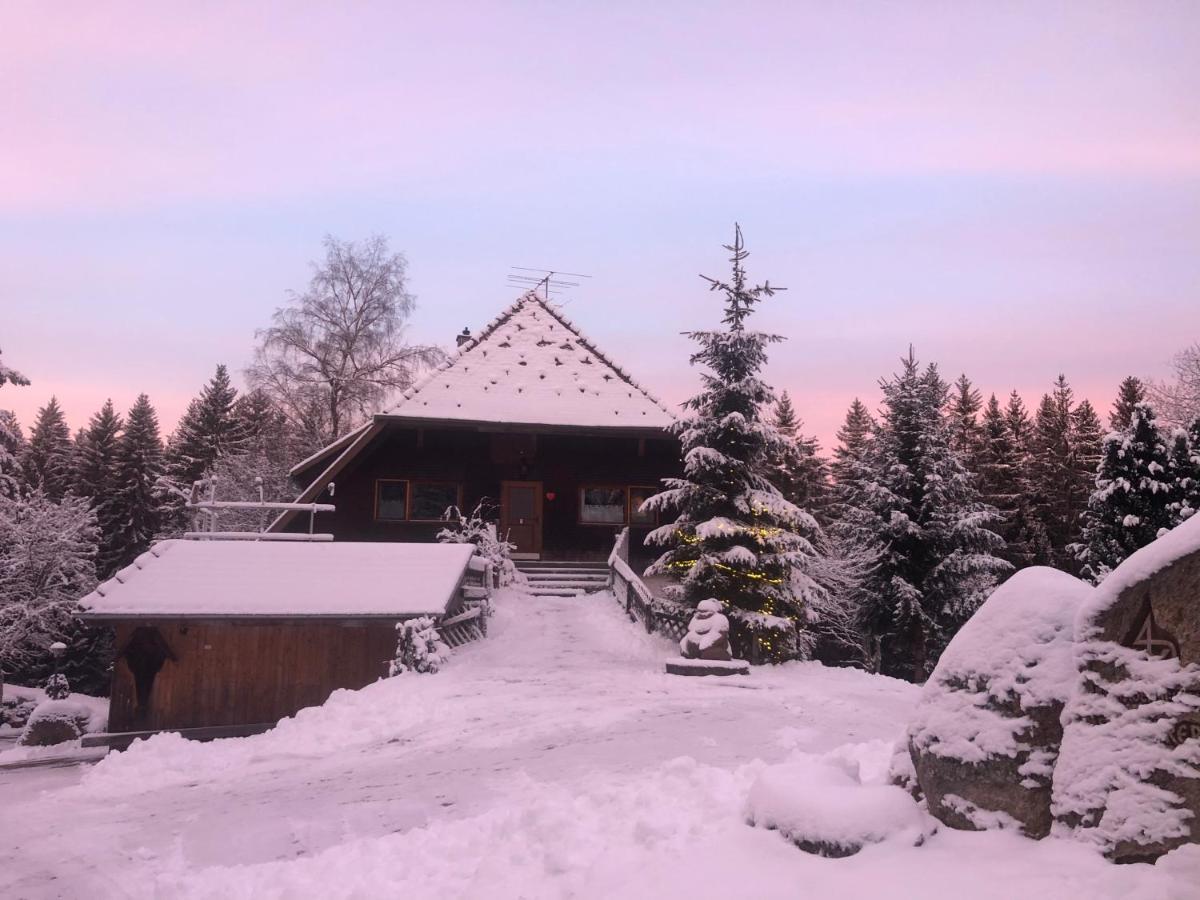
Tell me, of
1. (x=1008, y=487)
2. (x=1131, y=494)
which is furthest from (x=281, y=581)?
(x=1008, y=487)

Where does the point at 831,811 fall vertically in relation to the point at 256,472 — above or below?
below

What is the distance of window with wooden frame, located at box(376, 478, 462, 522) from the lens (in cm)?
2366

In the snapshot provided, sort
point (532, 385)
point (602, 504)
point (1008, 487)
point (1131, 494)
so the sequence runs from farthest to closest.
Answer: point (1008, 487) → point (532, 385) → point (602, 504) → point (1131, 494)

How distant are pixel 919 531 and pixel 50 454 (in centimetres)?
5119

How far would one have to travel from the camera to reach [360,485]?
23500 millimetres

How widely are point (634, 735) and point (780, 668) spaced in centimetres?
582

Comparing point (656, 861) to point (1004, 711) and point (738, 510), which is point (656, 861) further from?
point (738, 510)

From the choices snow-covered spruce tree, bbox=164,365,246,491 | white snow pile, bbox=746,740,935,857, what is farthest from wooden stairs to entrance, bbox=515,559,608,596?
snow-covered spruce tree, bbox=164,365,246,491

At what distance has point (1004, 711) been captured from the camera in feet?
16.8

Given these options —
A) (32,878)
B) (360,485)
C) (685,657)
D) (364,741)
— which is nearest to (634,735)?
(364,741)

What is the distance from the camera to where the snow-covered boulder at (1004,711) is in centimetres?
491

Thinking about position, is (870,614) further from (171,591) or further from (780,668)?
(171,591)

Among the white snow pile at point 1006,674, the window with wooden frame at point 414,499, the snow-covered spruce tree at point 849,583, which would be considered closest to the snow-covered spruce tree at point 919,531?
the snow-covered spruce tree at point 849,583

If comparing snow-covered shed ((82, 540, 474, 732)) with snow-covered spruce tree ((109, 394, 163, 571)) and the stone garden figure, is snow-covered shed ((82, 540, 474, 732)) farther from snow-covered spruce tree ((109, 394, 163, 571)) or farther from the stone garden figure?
snow-covered spruce tree ((109, 394, 163, 571))
